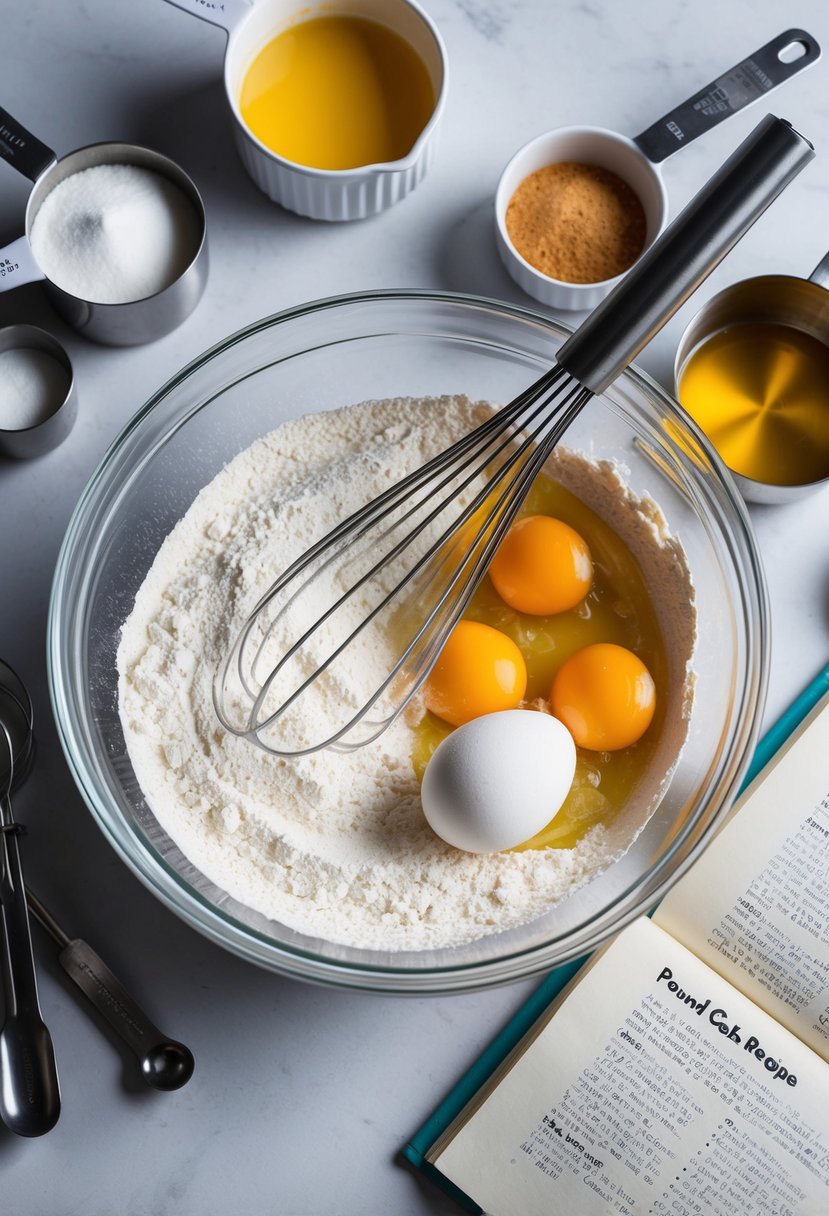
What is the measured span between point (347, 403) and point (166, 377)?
24 centimetres

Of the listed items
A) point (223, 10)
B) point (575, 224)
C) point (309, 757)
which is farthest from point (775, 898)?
point (223, 10)

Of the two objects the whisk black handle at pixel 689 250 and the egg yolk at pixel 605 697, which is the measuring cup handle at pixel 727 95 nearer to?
the whisk black handle at pixel 689 250

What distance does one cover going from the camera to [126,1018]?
1.25 metres

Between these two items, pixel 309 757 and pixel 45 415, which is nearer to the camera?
pixel 309 757

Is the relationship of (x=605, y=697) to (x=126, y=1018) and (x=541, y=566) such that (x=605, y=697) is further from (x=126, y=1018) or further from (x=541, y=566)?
(x=126, y=1018)

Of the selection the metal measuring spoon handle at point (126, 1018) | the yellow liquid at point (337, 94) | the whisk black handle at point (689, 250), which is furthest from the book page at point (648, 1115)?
the yellow liquid at point (337, 94)

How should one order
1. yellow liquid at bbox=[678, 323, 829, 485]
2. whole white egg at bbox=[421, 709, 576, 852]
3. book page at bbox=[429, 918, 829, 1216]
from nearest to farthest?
whole white egg at bbox=[421, 709, 576, 852]
book page at bbox=[429, 918, 829, 1216]
yellow liquid at bbox=[678, 323, 829, 485]

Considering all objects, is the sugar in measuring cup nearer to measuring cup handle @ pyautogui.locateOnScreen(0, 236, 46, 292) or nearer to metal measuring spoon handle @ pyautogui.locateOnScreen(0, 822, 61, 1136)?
measuring cup handle @ pyautogui.locateOnScreen(0, 236, 46, 292)

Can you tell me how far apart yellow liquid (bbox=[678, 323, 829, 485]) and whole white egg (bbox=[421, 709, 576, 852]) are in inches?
17.1

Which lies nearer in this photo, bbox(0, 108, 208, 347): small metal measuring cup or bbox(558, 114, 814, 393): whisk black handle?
bbox(558, 114, 814, 393): whisk black handle

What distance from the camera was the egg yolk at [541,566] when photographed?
1.27 m

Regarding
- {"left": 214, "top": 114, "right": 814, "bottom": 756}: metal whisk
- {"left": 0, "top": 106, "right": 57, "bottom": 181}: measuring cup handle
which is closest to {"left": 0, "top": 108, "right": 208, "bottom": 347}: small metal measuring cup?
{"left": 0, "top": 106, "right": 57, "bottom": 181}: measuring cup handle

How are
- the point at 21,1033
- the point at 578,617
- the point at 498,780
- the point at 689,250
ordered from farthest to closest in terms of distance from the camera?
the point at 578,617, the point at 21,1033, the point at 498,780, the point at 689,250

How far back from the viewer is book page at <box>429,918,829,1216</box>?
1.24 m
